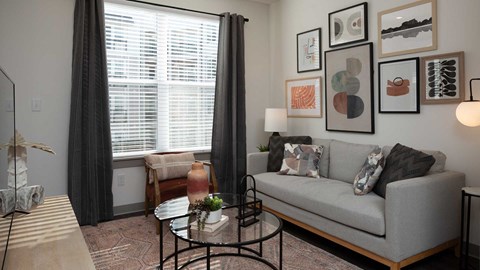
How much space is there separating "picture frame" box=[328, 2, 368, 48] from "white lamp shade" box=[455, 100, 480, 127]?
1.32 metres

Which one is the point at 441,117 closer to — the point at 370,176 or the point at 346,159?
the point at 370,176

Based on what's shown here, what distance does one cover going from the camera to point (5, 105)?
53.1 inches

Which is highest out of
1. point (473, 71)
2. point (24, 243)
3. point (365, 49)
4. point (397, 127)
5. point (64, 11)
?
point (64, 11)

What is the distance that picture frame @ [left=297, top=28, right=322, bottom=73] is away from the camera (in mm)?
3969

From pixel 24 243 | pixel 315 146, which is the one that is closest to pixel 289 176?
pixel 315 146

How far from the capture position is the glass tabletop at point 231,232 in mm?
1929

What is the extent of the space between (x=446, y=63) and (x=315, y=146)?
4.65 ft

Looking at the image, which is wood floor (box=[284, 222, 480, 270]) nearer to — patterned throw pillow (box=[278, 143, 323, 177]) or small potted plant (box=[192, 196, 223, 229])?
patterned throw pillow (box=[278, 143, 323, 177])

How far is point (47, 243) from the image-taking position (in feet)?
5.04

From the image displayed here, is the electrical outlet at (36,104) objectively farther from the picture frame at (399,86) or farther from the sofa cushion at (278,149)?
the picture frame at (399,86)

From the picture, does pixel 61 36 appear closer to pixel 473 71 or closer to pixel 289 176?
pixel 289 176

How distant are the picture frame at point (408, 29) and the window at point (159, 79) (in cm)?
205

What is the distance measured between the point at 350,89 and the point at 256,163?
4.33ft

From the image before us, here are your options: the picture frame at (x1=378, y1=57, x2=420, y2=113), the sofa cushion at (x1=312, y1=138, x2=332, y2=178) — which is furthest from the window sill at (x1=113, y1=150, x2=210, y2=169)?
the picture frame at (x1=378, y1=57, x2=420, y2=113)
